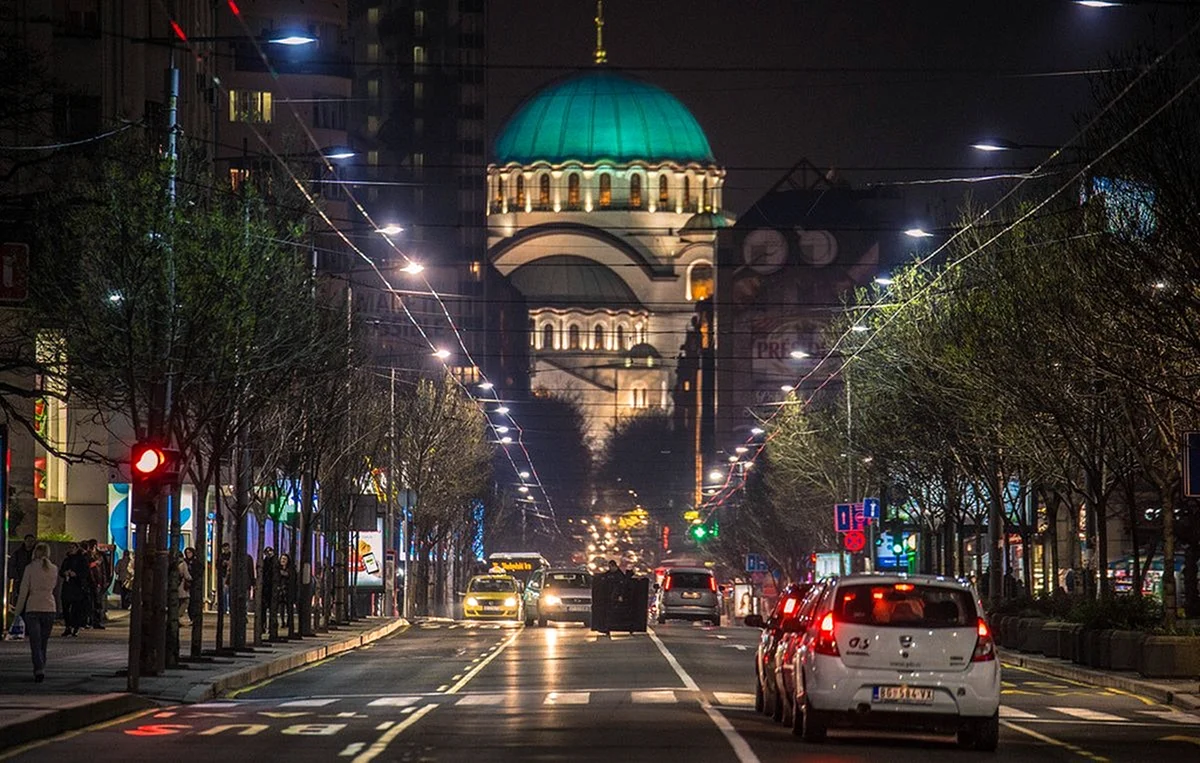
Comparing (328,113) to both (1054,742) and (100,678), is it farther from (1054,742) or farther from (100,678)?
(1054,742)

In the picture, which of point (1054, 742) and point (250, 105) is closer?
point (1054, 742)

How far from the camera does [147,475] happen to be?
29.1 metres

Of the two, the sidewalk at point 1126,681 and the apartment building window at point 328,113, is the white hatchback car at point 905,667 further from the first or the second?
the apartment building window at point 328,113

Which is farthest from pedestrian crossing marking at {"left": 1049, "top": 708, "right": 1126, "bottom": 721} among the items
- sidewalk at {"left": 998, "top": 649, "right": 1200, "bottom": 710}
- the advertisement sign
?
the advertisement sign

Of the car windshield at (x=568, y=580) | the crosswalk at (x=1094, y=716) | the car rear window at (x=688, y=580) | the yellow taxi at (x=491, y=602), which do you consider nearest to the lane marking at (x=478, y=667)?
the crosswalk at (x=1094, y=716)

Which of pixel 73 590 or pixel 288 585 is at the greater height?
pixel 288 585

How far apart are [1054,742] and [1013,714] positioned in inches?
191

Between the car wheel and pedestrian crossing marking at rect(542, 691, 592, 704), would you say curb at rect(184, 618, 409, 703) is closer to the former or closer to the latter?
pedestrian crossing marking at rect(542, 691, 592, 704)

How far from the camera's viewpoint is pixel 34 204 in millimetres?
36906

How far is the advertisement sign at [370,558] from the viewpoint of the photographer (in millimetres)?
72688

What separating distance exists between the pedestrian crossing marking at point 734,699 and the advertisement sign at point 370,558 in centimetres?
3974

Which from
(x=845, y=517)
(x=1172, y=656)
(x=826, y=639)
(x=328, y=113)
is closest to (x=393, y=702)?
(x=826, y=639)

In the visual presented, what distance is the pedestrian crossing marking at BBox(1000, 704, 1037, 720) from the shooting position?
2733cm

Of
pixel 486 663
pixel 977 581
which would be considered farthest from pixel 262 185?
pixel 977 581
